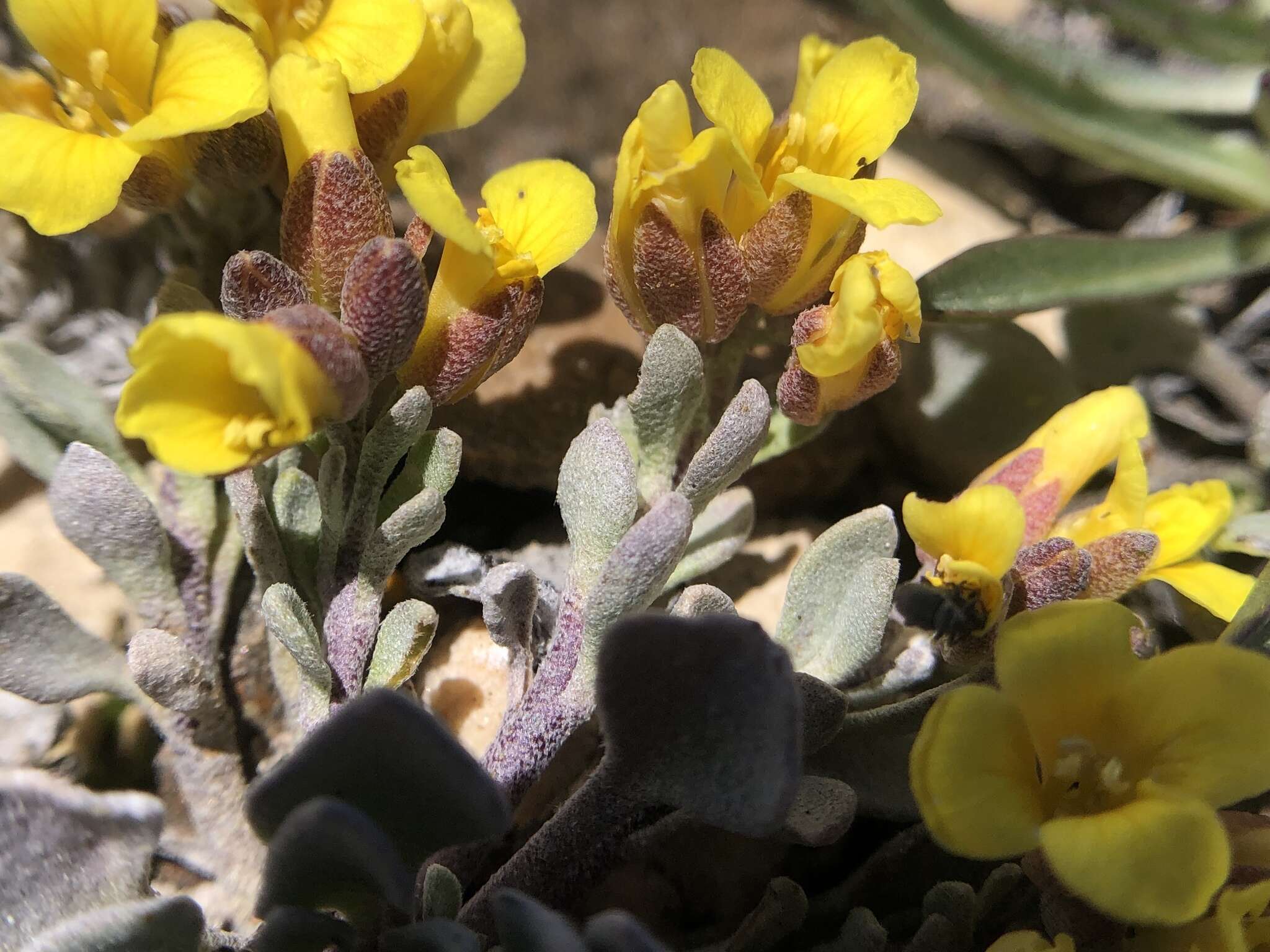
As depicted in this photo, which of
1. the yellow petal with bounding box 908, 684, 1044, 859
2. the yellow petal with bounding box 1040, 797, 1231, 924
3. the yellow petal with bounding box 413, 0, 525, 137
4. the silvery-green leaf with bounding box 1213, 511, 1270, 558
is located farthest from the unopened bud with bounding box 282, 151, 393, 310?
the silvery-green leaf with bounding box 1213, 511, 1270, 558

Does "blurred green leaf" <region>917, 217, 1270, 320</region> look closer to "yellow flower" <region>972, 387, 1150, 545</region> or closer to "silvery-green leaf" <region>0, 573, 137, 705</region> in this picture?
"yellow flower" <region>972, 387, 1150, 545</region>

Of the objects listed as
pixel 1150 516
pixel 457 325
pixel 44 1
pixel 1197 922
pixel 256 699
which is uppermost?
pixel 44 1

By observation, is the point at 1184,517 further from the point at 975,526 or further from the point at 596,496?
the point at 596,496

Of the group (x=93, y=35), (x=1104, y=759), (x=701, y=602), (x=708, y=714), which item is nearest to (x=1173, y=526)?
(x=1104, y=759)

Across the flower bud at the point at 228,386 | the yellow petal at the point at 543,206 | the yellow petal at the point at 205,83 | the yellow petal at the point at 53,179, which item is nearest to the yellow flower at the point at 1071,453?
the yellow petal at the point at 543,206

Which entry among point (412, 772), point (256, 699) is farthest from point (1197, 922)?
point (256, 699)

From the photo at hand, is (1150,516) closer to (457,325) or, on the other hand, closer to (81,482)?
(457,325)
